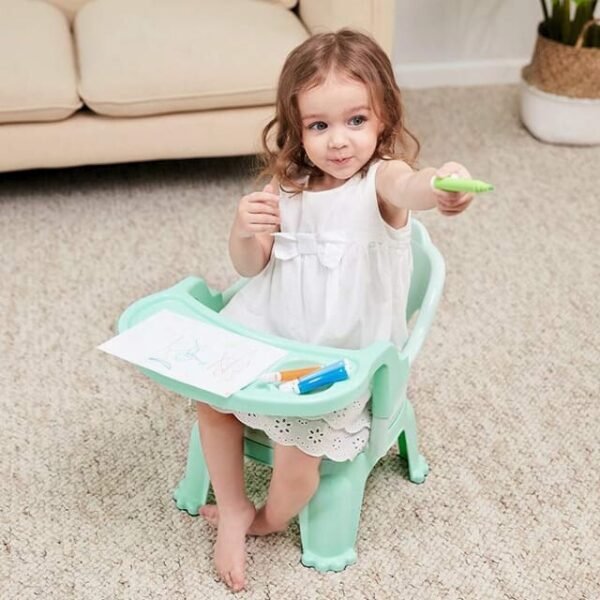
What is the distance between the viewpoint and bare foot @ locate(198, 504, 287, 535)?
1.29m

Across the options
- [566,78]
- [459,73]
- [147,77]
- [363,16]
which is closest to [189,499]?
[147,77]

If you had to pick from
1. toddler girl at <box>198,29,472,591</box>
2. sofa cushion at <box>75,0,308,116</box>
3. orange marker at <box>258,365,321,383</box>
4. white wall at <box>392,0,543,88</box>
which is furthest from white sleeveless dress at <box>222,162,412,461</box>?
white wall at <box>392,0,543,88</box>

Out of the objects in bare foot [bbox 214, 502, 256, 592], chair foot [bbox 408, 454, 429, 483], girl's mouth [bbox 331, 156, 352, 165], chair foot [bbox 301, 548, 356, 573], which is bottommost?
chair foot [bbox 408, 454, 429, 483]

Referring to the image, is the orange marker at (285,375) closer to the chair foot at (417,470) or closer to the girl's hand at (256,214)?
the girl's hand at (256,214)

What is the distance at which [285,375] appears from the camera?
1.09 m

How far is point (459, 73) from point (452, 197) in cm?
198

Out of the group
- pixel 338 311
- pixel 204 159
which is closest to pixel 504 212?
pixel 204 159

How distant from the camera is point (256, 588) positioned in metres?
1.26

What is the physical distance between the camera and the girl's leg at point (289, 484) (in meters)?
1.19

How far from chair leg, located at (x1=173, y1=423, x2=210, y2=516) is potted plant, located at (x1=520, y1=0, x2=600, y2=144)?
154cm

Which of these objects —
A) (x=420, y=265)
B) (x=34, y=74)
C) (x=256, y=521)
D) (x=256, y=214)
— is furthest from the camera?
(x=34, y=74)

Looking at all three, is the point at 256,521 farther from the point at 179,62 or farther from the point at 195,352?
the point at 179,62

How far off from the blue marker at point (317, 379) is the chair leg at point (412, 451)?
0.34 m

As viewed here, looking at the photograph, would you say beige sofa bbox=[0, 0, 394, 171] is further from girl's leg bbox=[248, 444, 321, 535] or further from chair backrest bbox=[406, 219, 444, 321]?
girl's leg bbox=[248, 444, 321, 535]
